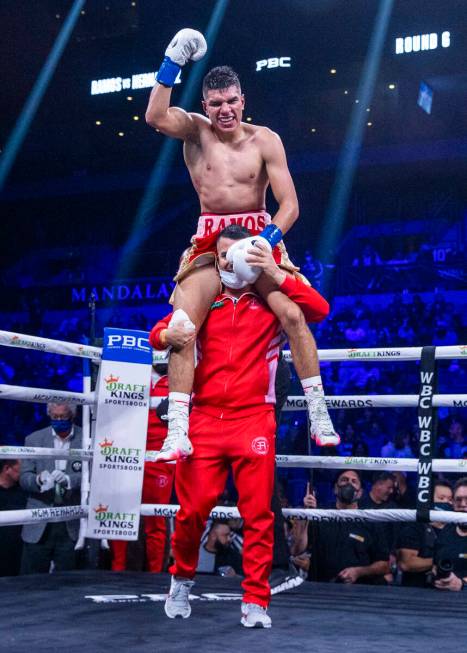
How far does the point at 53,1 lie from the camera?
10.4m

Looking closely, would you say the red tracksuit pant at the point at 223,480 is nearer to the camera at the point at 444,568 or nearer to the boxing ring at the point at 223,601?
the boxing ring at the point at 223,601

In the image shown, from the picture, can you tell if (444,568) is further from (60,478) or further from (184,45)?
(184,45)

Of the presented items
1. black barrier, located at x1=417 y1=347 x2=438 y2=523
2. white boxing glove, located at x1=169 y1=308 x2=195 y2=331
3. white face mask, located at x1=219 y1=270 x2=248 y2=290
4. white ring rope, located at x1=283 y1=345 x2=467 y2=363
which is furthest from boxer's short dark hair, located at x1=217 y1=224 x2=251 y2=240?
black barrier, located at x1=417 y1=347 x2=438 y2=523

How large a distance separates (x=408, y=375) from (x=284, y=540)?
275 inches

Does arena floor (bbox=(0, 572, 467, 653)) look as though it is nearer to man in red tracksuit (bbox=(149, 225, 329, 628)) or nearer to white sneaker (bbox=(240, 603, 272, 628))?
white sneaker (bbox=(240, 603, 272, 628))

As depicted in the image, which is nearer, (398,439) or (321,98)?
(398,439)

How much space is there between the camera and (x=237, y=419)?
7.92 ft

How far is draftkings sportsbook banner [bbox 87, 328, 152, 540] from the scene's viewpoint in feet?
10.6

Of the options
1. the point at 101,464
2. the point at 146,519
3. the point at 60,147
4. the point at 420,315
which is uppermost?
the point at 60,147

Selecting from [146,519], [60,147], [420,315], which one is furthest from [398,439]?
[60,147]

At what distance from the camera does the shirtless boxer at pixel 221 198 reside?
2.43m

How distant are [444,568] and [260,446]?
1.14 m

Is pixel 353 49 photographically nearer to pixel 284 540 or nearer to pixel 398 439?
pixel 398 439

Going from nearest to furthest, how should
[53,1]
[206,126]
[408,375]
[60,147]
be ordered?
[206,126] → [408,375] → [53,1] → [60,147]
